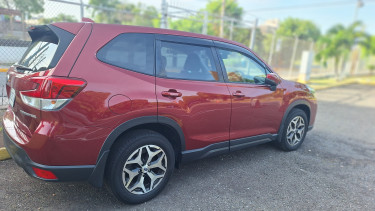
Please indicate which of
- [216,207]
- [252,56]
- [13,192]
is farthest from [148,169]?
[252,56]

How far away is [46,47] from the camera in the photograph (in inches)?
97.5

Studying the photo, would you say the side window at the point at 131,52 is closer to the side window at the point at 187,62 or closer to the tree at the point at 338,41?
the side window at the point at 187,62

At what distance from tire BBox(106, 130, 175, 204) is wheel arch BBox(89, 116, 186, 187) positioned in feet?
0.27

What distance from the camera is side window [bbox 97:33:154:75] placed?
240cm

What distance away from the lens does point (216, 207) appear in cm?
269

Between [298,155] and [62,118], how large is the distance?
3742mm

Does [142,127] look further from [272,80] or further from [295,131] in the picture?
[295,131]

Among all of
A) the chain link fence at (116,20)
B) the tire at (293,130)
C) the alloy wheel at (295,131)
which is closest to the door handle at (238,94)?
the tire at (293,130)

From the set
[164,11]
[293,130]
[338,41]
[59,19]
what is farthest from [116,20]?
[338,41]

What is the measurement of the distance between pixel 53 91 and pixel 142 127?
2.96 feet

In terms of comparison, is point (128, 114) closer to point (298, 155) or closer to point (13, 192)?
point (13, 192)

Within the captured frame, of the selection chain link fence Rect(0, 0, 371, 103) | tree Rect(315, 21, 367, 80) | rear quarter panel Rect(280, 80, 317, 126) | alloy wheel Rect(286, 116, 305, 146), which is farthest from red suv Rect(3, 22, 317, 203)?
tree Rect(315, 21, 367, 80)

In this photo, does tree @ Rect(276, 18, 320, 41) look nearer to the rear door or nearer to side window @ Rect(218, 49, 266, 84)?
side window @ Rect(218, 49, 266, 84)

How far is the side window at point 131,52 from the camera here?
2.40 m
